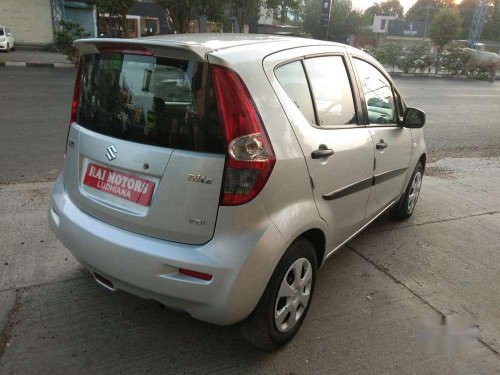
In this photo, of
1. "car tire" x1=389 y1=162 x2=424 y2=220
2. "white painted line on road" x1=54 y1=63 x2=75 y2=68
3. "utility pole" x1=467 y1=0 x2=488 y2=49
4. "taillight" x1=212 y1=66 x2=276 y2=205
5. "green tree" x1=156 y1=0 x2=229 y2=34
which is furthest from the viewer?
"utility pole" x1=467 y1=0 x2=488 y2=49

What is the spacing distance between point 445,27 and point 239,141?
1455 inches

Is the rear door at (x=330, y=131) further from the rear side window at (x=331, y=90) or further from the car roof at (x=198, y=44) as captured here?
the car roof at (x=198, y=44)

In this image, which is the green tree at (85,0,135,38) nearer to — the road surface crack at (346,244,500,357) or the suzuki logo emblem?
the road surface crack at (346,244,500,357)

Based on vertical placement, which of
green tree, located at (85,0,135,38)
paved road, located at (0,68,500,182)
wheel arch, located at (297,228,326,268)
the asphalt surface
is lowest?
paved road, located at (0,68,500,182)

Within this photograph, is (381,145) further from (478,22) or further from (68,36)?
(478,22)

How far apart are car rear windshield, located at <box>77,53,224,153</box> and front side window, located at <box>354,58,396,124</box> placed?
1554 millimetres

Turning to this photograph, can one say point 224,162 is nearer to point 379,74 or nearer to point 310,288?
point 310,288

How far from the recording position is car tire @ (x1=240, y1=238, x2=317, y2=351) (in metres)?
2.31

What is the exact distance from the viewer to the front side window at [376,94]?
3281 millimetres

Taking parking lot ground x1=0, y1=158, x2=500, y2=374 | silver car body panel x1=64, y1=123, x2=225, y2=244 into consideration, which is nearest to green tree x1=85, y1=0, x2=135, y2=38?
parking lot ground x1=0, y1=158, x2=500, y2=374

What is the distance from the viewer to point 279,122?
2.25 meters

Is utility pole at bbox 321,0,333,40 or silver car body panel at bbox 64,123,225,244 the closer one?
silver car body panel at bbox 64,123,225,244

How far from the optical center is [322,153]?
2.51 meters

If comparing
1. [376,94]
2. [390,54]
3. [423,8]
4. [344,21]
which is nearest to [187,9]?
[390,54]
